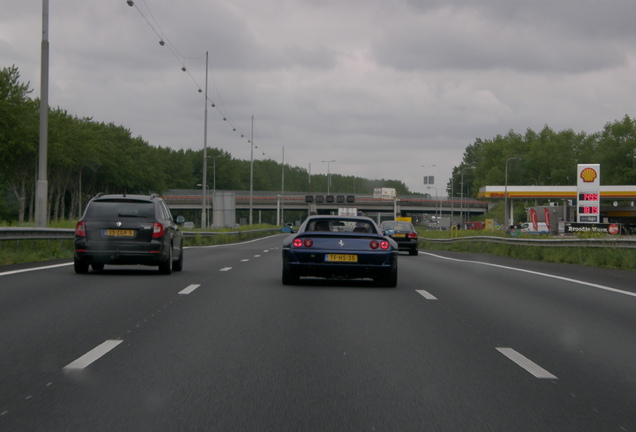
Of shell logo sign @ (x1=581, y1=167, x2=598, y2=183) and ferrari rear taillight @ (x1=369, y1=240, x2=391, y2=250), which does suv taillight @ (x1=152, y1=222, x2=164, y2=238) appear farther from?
shell logo sign @ (x1=581, y1=167, x2=598, y2=183)

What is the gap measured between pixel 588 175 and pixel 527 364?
34.4 meters

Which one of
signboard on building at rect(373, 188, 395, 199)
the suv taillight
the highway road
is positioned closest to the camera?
the highway road

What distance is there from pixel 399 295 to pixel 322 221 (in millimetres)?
2348

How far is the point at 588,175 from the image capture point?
39.8m

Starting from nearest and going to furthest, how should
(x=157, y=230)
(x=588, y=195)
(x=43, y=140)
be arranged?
(x=157, y=230), (x=43, y=140), (x=588, y=195)

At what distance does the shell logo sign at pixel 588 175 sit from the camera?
39656 mm

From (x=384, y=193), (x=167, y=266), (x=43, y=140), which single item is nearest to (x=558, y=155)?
(x=384, y=193)

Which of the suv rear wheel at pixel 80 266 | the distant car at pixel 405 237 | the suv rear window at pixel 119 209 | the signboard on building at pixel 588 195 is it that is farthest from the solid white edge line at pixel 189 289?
the signboard on building at pixel 588 195

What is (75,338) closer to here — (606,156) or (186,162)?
(606,156)

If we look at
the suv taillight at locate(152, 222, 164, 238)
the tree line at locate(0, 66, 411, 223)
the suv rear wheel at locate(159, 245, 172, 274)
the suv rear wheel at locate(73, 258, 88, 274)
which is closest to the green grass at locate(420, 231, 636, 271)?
the suv rear wheel at locate(159, 245, 172, 274)

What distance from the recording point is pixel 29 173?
6550cm

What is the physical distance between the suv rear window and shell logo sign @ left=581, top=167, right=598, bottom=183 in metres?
27.6

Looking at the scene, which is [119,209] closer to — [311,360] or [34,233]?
[34,233]

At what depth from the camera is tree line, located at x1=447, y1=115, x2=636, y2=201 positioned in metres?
123
